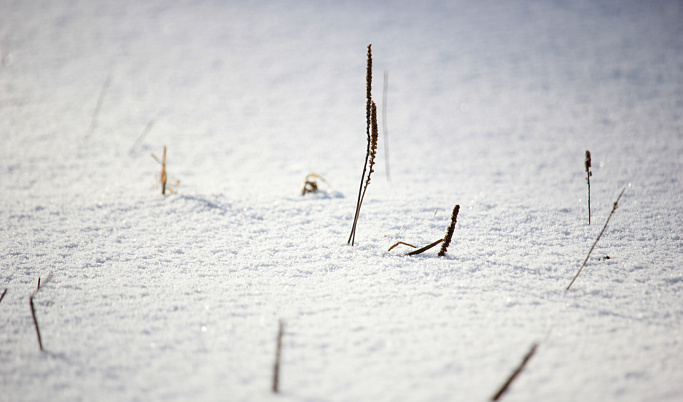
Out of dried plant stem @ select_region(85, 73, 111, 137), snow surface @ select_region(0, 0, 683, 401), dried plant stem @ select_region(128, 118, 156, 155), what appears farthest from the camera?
dried plant stem @ select_region(85, 73, 111, 137)

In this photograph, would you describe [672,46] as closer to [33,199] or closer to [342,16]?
→ [342,16]

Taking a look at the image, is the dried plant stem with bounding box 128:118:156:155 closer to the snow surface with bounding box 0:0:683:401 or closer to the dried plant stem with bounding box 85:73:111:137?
the snow surface with bounding box 0:0:683:401

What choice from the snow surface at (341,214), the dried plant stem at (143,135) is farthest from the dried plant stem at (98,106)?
the dried plant stem at (143,135)

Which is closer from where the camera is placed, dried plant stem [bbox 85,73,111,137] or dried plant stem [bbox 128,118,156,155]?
dried plant stem [bbox 128,118,156,155]

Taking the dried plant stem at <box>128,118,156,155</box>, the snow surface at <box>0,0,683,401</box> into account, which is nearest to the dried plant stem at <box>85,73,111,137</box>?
the snow surface at <box>0,0,683,401</box>

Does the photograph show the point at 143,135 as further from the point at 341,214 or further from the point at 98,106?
the point at 341,214

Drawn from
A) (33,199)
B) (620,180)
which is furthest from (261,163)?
(620,180)

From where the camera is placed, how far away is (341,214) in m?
1.78

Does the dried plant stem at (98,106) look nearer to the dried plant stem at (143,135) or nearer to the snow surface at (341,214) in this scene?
the snow surface at (341,214)

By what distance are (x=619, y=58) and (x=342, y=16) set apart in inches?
113

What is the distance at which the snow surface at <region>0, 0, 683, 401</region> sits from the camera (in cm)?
95

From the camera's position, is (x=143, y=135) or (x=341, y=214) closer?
(x=341, y=214)

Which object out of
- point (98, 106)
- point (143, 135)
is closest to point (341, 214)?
point (143, 135)

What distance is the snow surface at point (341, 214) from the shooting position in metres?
0.95
